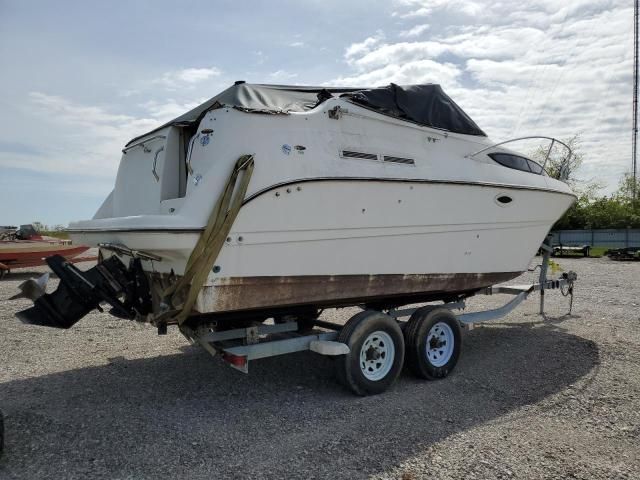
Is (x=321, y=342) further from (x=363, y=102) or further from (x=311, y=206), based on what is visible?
(x=363, y=102)

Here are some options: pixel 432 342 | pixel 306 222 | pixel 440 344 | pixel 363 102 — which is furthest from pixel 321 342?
pixel 363 102

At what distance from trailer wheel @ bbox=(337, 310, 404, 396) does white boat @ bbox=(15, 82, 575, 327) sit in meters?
0.35

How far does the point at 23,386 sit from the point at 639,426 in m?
5.86

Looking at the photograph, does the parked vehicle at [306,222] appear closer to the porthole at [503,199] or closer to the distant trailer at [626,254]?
the porthole at [503,199]

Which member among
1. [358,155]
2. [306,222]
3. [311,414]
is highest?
[358,155]

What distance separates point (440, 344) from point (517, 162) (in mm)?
2573

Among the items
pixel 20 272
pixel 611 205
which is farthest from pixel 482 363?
pixel 611 205

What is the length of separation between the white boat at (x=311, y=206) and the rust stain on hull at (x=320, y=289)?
0.01 m

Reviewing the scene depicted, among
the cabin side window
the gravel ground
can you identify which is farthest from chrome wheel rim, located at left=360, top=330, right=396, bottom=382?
the cabin side window

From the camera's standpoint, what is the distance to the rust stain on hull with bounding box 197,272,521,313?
15.0 feet

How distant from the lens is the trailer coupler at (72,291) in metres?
4.80

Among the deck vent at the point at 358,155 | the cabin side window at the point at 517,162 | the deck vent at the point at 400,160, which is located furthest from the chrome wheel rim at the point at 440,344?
the cabin side window at the point at 517,162

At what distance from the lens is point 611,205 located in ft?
110

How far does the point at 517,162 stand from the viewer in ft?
22.2
